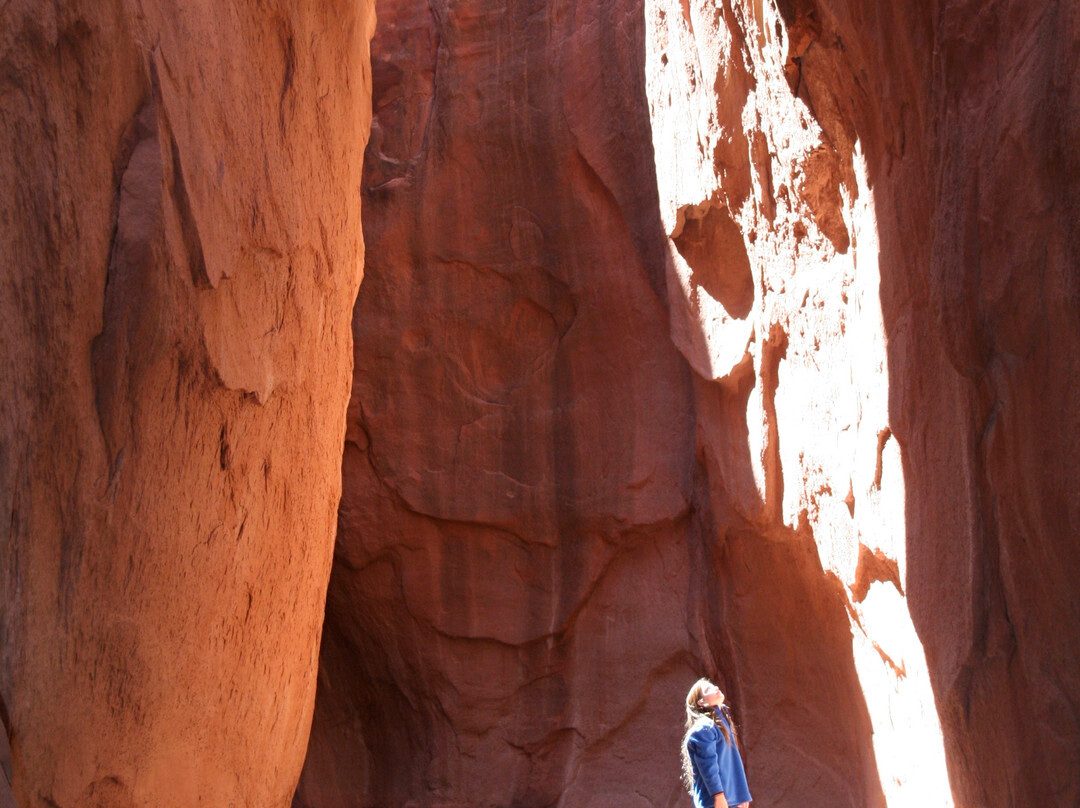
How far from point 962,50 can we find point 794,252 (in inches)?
77.1

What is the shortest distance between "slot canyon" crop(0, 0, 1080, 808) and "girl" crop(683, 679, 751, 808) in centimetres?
78

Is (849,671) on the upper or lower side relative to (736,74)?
lower

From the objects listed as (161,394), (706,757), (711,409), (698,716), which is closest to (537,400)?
(711,409)

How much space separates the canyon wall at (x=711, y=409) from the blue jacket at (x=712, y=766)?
784 millimetres

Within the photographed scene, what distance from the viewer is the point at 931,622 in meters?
4.00

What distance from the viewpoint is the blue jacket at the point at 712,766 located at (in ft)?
14.1

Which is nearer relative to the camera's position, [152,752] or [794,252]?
[152,752]

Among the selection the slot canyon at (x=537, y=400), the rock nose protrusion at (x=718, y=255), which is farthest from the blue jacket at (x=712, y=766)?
the rock nose protrusion at (x=718, y=255)

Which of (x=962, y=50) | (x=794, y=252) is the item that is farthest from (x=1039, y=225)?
(x=794, y=252)

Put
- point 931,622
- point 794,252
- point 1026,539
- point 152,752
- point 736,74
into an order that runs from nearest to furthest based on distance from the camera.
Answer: point 1026,539 < point 152,752 < point 931,622 < point 794,252 < point 736,74

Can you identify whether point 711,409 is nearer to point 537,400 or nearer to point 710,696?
point 537,400

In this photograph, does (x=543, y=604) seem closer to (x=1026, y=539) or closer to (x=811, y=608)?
(x=811, y=608)

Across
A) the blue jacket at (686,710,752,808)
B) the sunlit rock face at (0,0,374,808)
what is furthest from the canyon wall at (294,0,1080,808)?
the sunlit rock face at (0,0,374,808)

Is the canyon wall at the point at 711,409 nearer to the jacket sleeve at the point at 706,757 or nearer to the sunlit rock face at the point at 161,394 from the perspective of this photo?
the jacket sleeve at the point at 706,757
